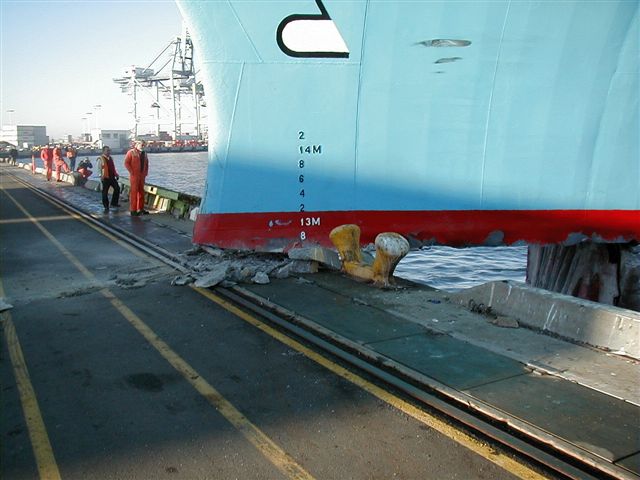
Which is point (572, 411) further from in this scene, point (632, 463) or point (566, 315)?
point (566, 315)

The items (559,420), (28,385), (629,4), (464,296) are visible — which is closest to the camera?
(559,420)

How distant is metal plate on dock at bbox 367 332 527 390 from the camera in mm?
4613

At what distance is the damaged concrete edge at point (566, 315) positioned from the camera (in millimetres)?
5008

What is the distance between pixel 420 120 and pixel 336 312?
10.3 feet

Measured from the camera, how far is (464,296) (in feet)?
21.5

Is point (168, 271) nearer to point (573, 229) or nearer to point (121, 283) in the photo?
point (121, 283)

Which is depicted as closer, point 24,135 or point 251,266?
point 251,266

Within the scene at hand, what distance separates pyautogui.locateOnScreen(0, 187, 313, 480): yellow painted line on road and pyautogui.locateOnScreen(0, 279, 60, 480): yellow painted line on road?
1138mm

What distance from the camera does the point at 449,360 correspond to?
4.97 metres

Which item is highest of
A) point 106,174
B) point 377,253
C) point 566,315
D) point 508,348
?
point 106,174

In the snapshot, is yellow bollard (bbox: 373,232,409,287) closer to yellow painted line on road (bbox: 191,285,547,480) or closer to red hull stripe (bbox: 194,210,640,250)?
red hull stripe (bbox: 194,210,640,250)

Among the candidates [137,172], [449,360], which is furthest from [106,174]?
[449,360]

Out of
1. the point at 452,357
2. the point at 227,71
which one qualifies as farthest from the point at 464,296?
the point at 227,71

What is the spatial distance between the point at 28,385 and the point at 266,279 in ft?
11.3
